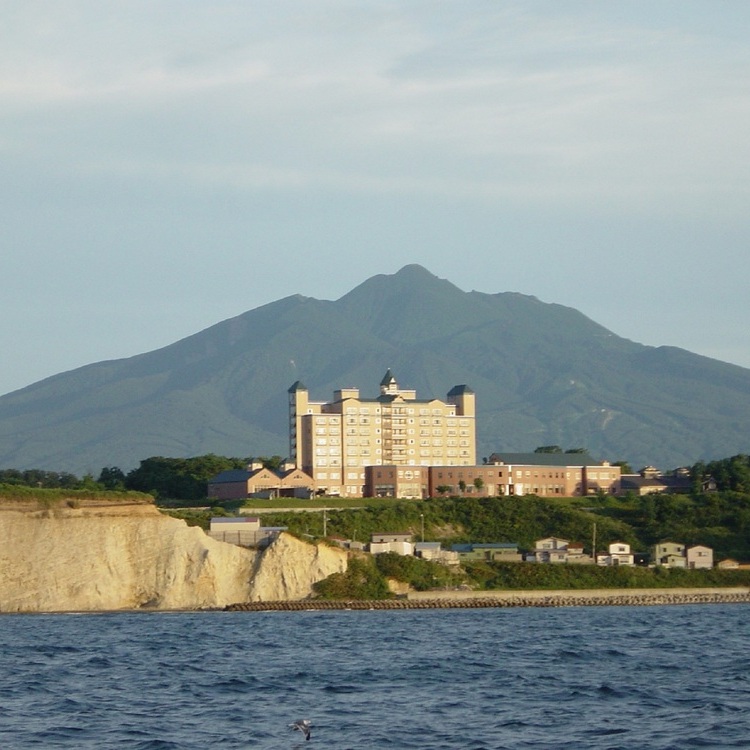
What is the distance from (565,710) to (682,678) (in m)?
8.11

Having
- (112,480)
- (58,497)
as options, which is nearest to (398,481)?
(112,480)

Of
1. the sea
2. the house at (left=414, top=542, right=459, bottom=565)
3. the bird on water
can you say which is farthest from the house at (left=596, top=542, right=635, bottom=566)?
the bird on water

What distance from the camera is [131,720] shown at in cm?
3562

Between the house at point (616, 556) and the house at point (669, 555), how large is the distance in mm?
1636

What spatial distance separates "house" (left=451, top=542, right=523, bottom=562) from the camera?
319ft

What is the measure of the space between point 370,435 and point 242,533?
4779 cm

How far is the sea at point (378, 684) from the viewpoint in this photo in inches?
1303

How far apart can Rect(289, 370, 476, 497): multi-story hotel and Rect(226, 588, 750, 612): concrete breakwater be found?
4271 centimetres

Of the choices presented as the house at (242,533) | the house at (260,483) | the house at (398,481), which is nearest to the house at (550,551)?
the house at (242,533)

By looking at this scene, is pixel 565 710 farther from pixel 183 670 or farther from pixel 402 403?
pixel 402 403

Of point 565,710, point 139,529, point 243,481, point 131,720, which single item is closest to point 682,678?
point 565,710

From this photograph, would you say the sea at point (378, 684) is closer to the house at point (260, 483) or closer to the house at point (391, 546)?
the house at point (391, 546)

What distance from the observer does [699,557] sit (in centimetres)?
10088

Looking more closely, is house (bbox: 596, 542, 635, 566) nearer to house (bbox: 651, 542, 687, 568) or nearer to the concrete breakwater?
house (bbox: 651, 542, 687, 568)
